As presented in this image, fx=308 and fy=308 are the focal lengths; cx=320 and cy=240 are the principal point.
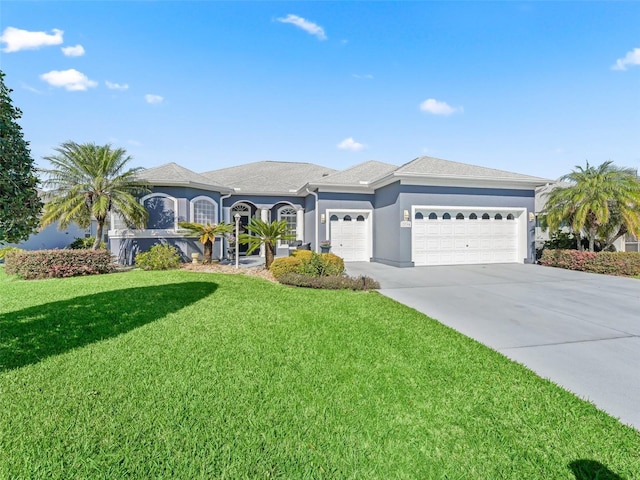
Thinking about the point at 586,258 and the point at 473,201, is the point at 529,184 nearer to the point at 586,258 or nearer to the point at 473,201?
the point at 473,201

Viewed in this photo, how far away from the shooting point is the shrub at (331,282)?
8.96m

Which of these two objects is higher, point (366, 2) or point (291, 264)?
point (366, 2)

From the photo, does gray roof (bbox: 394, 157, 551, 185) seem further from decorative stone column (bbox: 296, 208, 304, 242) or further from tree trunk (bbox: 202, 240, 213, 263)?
tree trunk (bbox: 202, 240, 213, 263)

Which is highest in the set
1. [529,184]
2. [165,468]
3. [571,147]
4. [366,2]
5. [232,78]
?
[366,2]

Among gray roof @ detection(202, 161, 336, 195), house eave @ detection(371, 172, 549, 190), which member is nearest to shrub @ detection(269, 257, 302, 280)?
house eave @ detection(371, 172, 549, 190)

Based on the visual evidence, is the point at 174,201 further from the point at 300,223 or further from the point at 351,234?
the point at 351,234

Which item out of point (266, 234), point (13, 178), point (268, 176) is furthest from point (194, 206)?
point (13, 178)

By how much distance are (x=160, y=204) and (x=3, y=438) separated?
44.7 feet

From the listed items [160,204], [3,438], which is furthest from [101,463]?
[160,204]

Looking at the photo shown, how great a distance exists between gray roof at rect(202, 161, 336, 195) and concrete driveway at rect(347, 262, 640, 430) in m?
9.87

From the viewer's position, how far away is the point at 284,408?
298 centimetres

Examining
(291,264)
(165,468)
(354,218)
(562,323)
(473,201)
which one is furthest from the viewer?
(354,218)

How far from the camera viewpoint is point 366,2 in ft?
34.9

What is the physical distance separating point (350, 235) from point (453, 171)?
5.78 meters
